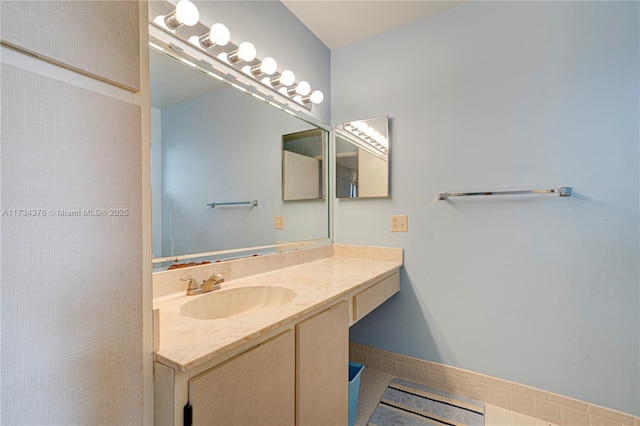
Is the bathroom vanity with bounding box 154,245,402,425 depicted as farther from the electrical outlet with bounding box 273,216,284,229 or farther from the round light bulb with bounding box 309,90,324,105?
the round light bulb with bounding box 309,90,324,105

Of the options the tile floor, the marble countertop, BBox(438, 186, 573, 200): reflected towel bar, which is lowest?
the tile floor

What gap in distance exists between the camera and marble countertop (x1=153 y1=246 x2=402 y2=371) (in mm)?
648

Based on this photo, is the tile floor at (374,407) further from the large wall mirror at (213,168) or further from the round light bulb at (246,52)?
the round light bulb at (246,52)

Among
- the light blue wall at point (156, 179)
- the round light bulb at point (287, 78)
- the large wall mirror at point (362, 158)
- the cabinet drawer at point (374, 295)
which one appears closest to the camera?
the light blue wall at point (156, 179)

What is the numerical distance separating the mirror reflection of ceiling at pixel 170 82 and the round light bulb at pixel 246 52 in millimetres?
217

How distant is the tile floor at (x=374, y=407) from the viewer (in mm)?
1411

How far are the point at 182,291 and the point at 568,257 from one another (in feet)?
5.78

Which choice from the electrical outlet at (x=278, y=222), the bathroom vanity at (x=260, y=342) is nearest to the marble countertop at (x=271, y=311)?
the bathroom vanity at (x=260, y=342)

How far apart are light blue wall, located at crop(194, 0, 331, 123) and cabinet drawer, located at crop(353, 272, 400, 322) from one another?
117 cm

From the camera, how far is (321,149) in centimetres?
202

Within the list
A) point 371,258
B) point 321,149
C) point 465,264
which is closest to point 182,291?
point 371,258

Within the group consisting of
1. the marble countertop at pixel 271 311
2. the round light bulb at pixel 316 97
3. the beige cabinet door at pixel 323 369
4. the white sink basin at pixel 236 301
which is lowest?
the beige cabinet door at pixel 323 369

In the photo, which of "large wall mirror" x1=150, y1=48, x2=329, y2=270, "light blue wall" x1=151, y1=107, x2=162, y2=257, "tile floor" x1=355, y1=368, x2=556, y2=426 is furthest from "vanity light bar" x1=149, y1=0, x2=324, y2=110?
"tile floor" x1=355, y1=368, x2=556, y2=426

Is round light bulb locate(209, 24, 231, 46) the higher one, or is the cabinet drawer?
round light bulb locate(209, 24, 231, 46)
